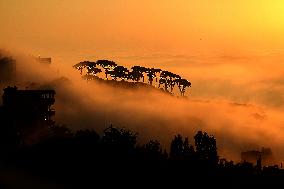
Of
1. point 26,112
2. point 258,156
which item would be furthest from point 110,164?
point 258,156

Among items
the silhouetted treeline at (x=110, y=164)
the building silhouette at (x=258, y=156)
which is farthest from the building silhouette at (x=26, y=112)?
the building silhouette at (x=258, y=156)

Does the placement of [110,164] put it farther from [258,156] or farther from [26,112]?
[258,156]

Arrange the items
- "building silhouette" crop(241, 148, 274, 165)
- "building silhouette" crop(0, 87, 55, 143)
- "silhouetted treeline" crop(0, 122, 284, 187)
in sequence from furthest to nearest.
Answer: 1. "building silhouette" crop(241, 148, 274, 165)
2. "building silhouette" crop(0, 87, 55, 143)
3. "silhouetted treeline" crop(0, 122, 284, 187)

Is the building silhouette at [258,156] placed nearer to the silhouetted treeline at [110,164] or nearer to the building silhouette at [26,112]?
the building silhouette at [26,112]

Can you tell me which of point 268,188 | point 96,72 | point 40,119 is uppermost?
point 96,72

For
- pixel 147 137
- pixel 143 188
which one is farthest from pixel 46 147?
pixel 147 137

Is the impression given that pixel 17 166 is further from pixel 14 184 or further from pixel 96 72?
pixel 96 72

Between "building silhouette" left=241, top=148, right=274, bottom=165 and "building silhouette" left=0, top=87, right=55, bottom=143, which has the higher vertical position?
"building silhouette" left=0, top=87, right=55, bottom=143

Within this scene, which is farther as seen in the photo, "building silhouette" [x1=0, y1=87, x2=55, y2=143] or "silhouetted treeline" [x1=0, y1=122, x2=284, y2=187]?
"building silhouette" [x1=0, y1=87, x2=55, y2=143]

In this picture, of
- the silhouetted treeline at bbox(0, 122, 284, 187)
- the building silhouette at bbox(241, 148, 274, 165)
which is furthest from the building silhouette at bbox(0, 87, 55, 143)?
the building silhouette at bbox(241, 148, 274, 165)

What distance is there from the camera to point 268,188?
7275 centimetres

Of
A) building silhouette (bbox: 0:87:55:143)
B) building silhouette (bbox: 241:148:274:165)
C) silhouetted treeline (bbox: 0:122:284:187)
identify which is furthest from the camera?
building silhouette (bbox: 241:148:274:165)

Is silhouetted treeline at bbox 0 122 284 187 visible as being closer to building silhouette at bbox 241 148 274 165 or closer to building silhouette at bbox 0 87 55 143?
building silhouette at bbox 0 87 55 143

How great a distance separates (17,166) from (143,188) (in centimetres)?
1518
